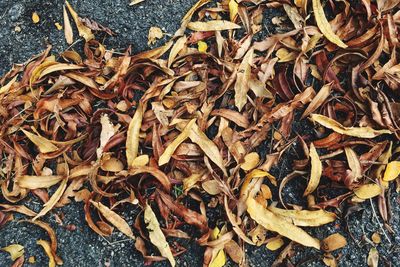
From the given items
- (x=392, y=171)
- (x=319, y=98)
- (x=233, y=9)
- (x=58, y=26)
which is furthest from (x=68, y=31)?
(x=392, y=171)

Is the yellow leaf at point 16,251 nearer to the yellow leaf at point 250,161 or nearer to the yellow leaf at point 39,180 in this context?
the yellow leaf at point 39,180

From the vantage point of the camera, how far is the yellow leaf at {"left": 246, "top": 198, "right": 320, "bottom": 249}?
138cm

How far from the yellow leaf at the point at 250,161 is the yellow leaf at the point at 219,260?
214 millimetres

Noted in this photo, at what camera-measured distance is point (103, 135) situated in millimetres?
1455

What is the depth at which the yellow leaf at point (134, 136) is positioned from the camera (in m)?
1.45

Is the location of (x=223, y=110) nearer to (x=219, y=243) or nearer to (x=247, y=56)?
(x=247, y=56)

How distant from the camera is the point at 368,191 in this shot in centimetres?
141

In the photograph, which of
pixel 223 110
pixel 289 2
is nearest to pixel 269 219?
pixel 223 110

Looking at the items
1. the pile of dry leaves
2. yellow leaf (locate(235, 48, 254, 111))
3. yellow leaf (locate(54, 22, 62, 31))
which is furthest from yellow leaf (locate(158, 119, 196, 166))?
yellow leaf (locate(54, 22, 62, 31))

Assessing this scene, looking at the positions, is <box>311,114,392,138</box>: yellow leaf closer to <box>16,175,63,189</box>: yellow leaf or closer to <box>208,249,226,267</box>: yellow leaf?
<box>208,249,226,267</box>: yellow leaf

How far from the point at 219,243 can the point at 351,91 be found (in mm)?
518

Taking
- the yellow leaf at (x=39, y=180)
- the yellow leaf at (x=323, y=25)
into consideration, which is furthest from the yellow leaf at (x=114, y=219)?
the yellow leaf at (x=323, y=25)

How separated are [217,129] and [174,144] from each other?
13cm

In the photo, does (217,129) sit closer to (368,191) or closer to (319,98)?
(319,98)
